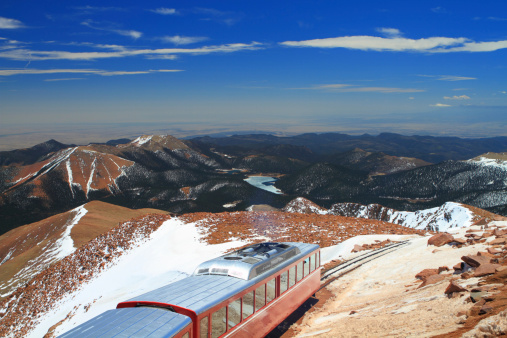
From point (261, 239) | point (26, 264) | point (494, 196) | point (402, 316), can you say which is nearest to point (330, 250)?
point (261, 239)

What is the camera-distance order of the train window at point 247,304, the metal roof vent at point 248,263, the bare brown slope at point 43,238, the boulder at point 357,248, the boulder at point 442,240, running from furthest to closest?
the bare brown slope at point 43,238, the boulder at point 357,248, the boulder at point 442,240, the metal roof vent at point 248,263, the train window at point 247,304

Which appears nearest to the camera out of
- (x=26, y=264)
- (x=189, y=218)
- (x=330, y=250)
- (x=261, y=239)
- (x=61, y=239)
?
(x=330, y=250)

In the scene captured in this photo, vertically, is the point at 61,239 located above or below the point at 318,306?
below

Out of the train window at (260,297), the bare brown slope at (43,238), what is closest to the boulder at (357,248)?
the train window at (260,297)

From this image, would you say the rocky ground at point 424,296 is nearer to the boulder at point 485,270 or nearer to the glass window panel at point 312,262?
the boulder at point 485,270

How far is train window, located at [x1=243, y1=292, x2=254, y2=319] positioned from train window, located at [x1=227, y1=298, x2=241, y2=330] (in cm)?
34

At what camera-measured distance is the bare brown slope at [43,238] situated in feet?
150

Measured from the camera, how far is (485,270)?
13.9 meters

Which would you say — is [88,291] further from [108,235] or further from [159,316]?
[159,316]

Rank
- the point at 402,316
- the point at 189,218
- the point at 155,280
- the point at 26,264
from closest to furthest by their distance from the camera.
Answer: the point at 402,316, the point at 155,280, the point at 189,218, the point at 26,264

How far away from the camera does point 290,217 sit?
140 feet

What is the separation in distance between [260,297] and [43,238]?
71.6 meters

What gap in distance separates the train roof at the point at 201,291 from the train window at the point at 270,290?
411 mm

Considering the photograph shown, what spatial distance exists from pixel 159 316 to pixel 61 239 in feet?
177
